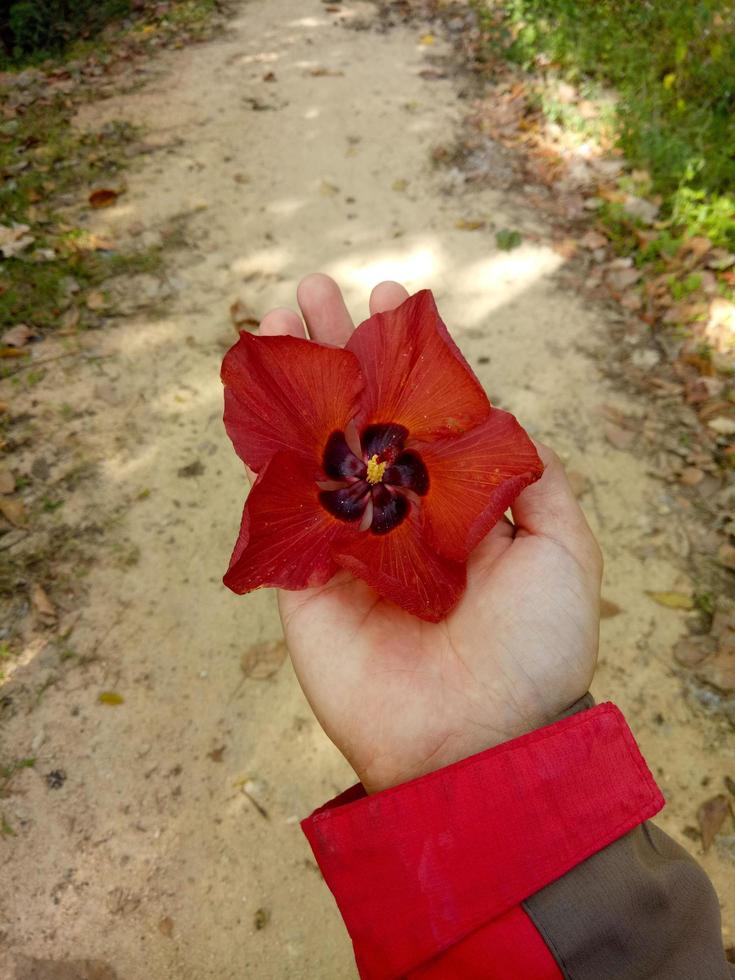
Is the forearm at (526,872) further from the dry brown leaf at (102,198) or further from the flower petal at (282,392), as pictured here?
the dry brown leaf at (102,198)

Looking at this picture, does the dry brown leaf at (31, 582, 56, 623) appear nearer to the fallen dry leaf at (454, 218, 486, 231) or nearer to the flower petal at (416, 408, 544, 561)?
the flower petal at (416, 408, 544, 561)

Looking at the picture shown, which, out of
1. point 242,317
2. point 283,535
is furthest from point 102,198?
point 283,535

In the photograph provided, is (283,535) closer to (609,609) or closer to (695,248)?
(609,609)

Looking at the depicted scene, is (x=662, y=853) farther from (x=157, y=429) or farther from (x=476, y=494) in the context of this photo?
(x=157, y=429)

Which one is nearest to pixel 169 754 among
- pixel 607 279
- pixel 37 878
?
pixel 37 878

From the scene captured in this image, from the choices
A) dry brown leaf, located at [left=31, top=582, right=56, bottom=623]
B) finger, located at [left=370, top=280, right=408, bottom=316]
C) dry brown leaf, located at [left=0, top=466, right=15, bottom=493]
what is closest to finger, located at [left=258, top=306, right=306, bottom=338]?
finger, located at [left=370, top=280, right=408, bottom=316]

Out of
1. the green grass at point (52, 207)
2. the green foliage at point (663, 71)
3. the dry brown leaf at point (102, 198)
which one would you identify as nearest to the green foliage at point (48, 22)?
the green grass at point (52, 207)
